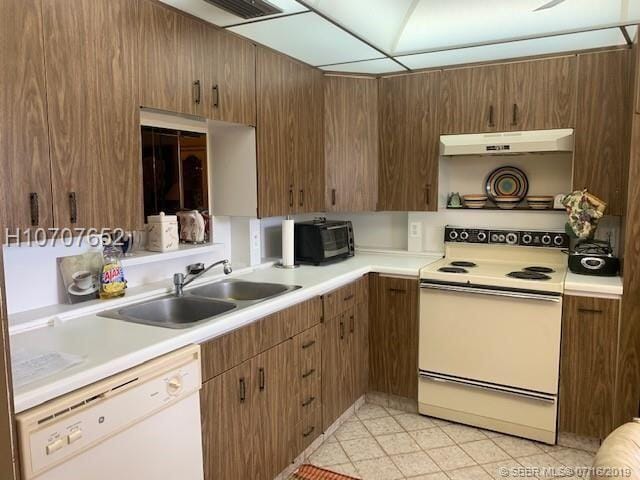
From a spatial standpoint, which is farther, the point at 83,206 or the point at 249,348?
the point at 249,348

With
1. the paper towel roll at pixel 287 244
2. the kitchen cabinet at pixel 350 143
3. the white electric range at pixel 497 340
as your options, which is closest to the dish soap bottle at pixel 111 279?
the paper towel roll at pixel 287 244

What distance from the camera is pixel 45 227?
1.69 meters

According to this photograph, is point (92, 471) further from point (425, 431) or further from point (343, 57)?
point (343, 57)

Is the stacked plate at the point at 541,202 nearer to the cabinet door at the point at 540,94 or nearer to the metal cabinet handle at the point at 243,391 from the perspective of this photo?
the cabinet door at the point at 540,94

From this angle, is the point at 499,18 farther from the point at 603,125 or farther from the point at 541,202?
the point at 541,202

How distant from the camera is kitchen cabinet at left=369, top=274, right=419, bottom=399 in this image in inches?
124

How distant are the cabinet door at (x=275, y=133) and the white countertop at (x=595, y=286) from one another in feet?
5.38

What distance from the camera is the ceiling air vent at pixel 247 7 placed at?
207 cm

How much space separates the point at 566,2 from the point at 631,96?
710mm

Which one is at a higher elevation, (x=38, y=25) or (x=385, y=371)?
(x=38, y=25)

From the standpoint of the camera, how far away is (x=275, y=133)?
290cm

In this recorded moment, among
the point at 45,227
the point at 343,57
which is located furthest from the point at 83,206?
the point at 343,57

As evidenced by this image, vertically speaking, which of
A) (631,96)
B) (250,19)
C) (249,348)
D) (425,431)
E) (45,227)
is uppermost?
(250,19)

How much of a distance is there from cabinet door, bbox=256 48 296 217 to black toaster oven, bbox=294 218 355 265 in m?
0.27
